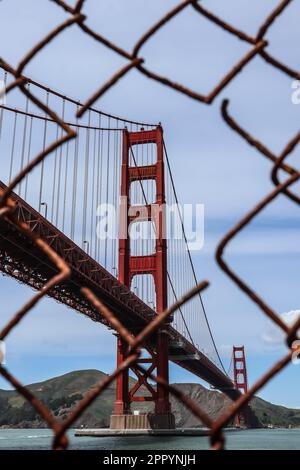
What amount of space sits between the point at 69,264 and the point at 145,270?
36.8ft

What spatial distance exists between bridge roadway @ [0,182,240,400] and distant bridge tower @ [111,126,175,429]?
69.0 inches

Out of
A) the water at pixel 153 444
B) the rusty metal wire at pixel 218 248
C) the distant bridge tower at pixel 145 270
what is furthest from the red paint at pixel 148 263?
the rusty metal wire at pixel 218 248

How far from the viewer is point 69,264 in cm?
2212

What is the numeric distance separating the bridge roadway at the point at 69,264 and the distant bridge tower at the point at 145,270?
5.75 feet

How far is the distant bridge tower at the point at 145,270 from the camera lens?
30016 millimetres

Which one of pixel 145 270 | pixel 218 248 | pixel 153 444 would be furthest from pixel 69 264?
pixel 218 248

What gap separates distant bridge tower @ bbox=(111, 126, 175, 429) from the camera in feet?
98.5

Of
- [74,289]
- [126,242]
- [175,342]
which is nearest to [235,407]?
[74,289]

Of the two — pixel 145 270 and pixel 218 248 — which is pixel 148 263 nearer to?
pixel 145 270

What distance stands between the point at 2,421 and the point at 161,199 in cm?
14180

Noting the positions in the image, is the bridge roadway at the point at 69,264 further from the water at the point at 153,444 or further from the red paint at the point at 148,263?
the water at the point at 153,444

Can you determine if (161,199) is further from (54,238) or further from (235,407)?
(235,407)

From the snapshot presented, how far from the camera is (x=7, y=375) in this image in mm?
844
